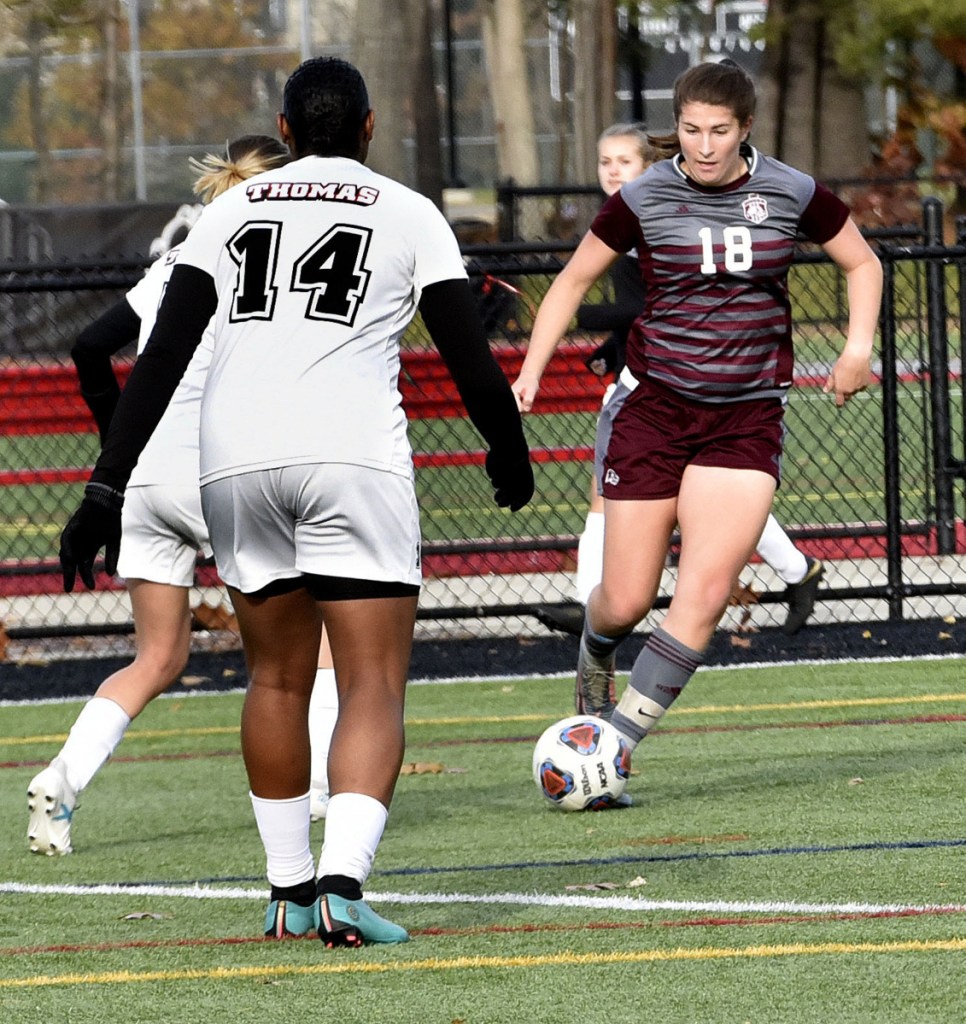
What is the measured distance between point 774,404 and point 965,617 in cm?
460

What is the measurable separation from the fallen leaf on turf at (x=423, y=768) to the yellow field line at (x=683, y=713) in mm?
926

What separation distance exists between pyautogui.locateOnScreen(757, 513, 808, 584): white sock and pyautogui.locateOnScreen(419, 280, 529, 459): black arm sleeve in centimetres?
508

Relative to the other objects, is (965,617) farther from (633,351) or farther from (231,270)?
(231,270)

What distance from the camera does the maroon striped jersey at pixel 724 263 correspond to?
254 inches

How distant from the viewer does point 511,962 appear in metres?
4.79

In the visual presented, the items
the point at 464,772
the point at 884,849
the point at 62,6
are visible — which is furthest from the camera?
the point at 62,6

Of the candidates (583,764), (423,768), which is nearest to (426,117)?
(423,768)

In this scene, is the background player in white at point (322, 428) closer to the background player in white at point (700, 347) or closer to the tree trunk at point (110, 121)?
the background player in white at point (700, 347)

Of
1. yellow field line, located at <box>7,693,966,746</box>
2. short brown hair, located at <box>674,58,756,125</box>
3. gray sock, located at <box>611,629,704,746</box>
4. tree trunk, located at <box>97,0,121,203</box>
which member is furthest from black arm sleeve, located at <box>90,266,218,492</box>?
tree trunk, located at <box>97,0,121,203</box>

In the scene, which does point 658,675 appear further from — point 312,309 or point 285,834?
point 312,309

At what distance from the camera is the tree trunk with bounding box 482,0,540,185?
125 feet

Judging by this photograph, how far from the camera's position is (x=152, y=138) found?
48500mm

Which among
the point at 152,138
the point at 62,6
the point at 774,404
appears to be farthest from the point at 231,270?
the point at 152,138

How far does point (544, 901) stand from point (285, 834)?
758mm
